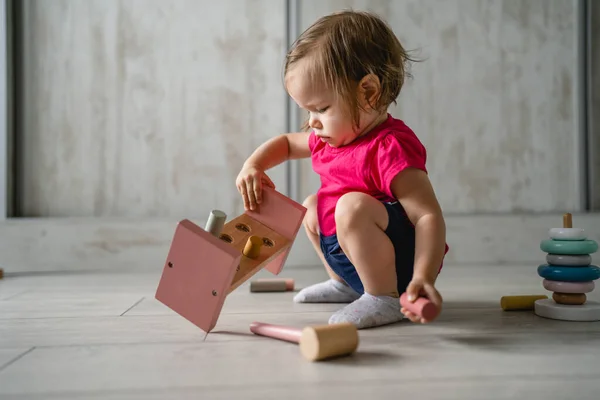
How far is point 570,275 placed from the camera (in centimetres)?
93

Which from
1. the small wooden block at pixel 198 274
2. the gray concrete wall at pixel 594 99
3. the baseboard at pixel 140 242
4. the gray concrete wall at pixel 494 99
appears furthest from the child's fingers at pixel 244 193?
the gray concrete wall at pixel 594 99

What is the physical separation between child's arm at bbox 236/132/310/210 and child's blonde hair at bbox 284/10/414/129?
0.19 m

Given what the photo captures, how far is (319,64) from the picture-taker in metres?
0.92

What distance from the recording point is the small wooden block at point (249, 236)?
0.89 m

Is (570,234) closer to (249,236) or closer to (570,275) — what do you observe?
(570,275)

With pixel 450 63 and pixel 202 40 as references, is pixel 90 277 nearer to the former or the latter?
pixel 202 40

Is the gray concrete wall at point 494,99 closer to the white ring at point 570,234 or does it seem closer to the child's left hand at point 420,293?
the white ring at point 570,234

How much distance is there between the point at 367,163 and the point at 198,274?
33cm

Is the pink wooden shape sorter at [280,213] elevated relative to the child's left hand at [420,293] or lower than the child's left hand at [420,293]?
elevated

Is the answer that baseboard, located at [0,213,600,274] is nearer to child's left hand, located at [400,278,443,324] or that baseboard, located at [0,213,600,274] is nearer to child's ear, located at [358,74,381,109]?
child's ear, located at [358,74,381,109]

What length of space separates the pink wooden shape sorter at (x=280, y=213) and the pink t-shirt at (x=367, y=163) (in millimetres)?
82

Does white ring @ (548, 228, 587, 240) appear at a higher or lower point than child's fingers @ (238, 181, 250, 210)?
lower

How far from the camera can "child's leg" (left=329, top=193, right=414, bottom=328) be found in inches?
35.4

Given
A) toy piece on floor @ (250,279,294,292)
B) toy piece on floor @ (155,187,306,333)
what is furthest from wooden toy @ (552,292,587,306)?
toy piece on floor @ (250,279,294,292)
